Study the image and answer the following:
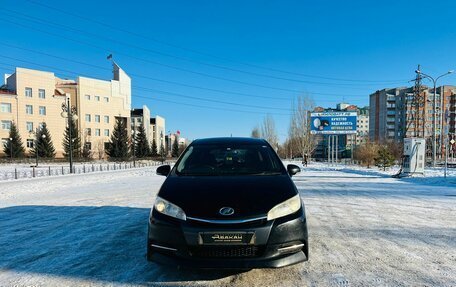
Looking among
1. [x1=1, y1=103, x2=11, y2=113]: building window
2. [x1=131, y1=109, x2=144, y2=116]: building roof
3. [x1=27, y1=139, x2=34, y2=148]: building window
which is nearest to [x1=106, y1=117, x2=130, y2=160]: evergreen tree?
[x1=27, y1=139, x2=34, y2=148]: building window

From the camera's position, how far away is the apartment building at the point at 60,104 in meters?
52.6

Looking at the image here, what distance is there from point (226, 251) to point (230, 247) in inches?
2.4

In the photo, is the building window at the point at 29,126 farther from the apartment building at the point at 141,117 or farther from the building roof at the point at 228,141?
the building roof at the point at 228,141

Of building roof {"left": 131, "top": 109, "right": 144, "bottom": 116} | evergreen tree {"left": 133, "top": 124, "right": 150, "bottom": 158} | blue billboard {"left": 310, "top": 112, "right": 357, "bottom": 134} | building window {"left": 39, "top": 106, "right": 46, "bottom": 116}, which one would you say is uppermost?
building roof {"left": 131, "top": 109, "right": 144, "bottom": 116}

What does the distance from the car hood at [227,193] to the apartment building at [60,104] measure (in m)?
59.8

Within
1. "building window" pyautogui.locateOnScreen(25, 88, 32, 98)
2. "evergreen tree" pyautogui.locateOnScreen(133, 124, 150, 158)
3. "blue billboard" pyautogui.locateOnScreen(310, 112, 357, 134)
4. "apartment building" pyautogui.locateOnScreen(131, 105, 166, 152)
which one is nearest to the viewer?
"blue billboard" pyautogui.locateOnScreen(310, 112, 357, 134)

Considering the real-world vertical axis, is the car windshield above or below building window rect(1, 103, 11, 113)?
below

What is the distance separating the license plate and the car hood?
162mm

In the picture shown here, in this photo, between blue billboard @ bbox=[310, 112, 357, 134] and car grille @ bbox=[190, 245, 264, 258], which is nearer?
car grille @ bbox=[190, 245, 264, 258]

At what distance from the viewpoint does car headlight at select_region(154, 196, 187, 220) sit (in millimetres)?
3113

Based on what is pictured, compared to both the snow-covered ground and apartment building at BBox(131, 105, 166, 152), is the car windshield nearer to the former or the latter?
the snow-covered ground

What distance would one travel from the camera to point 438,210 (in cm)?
742

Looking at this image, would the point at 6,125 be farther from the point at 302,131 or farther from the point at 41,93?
the point at 302,131

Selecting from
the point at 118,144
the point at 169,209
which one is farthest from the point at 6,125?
the point at 169,209
